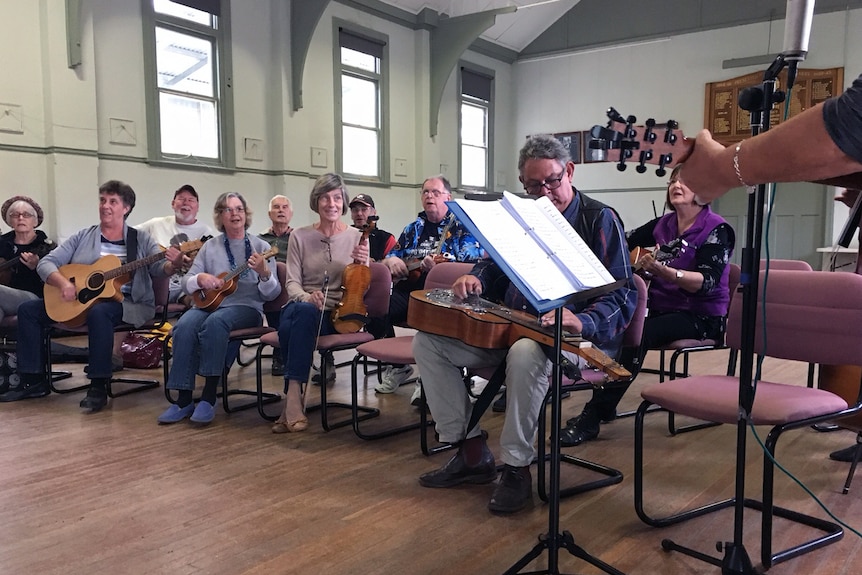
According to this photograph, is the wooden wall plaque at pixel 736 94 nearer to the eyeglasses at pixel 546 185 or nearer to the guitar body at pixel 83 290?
the eyeglasses at pixel 546 185

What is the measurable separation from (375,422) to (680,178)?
2278 mm

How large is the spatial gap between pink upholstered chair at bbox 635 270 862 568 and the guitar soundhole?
2940 mm

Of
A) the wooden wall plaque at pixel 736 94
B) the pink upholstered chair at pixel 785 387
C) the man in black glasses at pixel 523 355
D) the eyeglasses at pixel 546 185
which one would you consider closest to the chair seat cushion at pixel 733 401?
the pink upholstered chair at pixel 785 387

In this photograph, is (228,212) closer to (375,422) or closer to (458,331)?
(375,422)

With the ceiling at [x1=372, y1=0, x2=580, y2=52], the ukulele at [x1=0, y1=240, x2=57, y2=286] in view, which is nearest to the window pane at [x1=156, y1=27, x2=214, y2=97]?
the ukulele at [x1=0, y1=240, x2=57, y2=286]

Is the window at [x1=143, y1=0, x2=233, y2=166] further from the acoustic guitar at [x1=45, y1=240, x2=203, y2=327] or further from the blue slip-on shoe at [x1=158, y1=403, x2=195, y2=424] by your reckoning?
the blue slip-on shoe at [x1=158, y1=403, x2=195, y2=424]

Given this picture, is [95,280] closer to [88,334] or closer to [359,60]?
[88,334]

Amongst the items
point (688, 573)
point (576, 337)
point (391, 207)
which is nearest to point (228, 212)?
point (576, 337)

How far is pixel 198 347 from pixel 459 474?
1.57m

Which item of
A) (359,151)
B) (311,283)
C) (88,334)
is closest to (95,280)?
(88,334)

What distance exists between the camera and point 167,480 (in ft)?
A: 7.99

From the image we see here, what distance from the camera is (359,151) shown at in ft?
26.0

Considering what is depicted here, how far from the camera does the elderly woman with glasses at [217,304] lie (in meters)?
3.20

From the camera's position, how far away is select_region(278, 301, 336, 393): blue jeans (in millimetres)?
3016
